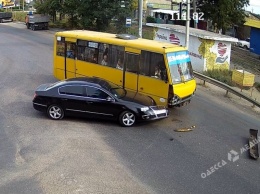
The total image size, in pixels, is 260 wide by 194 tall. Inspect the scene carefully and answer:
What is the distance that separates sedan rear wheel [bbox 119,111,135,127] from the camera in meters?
11.4

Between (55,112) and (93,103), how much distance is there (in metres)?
1.34

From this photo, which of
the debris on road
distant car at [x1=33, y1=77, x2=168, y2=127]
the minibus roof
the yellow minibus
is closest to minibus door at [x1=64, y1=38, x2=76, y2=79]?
the yellow minibus

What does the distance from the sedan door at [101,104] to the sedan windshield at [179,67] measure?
7.75 feet

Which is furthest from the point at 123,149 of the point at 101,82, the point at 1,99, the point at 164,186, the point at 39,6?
the point at 39,6

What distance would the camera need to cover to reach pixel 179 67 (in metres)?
12.8

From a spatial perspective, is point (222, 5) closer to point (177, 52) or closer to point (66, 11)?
point (66, 11)

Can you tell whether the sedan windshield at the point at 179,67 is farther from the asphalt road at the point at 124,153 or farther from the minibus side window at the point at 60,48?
the minibus side window at the point at 60,48

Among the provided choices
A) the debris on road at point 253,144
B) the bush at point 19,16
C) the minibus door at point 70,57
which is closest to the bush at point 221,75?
the debris on road at point 253,144

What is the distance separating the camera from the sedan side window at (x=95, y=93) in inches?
454

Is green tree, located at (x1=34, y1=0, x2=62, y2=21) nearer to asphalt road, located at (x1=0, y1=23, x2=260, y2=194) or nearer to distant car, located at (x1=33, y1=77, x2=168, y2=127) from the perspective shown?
asphalt road, located at (x1=0, y1=23, x2=260, y2=194)

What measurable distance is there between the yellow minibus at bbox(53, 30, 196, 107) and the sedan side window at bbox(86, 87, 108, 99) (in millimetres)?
2042

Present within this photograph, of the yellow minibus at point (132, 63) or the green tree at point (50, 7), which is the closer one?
the yellow minibus at point (132, 63)

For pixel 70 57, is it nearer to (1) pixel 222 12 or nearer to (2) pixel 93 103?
(2) pixel 93 103

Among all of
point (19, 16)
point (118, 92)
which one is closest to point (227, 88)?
point (118, 92)
